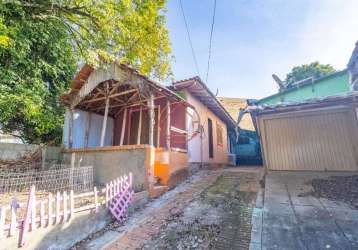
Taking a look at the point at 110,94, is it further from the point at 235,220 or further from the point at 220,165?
the point at 220,165

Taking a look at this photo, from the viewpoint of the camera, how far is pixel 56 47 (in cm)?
1029

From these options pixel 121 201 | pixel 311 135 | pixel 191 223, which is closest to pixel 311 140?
pixel 311 135

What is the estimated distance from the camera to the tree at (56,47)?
6.91 m

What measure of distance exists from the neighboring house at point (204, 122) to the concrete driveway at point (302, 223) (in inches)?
158

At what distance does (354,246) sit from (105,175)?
5903 millimetres

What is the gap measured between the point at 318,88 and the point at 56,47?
1367 cm

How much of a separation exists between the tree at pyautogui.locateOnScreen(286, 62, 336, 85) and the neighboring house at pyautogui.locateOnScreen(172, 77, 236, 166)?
8.96 metres

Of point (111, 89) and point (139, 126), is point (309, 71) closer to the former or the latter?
point (139, 126)

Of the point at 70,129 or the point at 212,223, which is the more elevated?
the point at 70,129

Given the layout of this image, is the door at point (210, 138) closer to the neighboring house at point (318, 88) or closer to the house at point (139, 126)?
the house at point (139, 126)

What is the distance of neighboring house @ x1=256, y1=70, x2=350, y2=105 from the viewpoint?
9859 mm

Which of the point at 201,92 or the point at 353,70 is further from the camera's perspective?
the point at 201,92

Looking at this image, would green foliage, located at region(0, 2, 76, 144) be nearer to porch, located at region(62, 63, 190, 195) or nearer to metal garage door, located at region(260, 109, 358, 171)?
porch, located at region(62, 63, 190, 195)

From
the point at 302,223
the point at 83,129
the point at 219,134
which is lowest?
the point at 302,223
